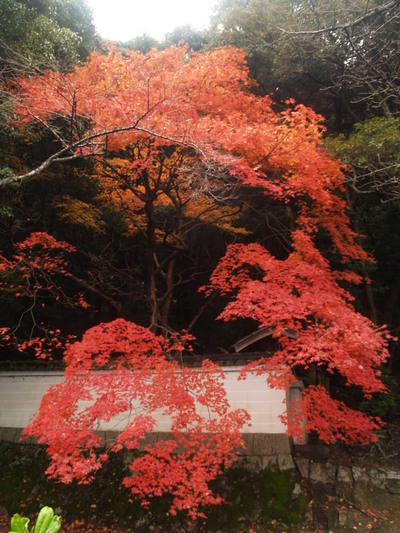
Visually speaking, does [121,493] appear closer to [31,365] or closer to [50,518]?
[31,365]

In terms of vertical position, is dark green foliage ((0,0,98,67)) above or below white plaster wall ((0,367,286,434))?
above

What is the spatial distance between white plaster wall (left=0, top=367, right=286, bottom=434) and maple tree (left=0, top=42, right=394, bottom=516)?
0.32 meters

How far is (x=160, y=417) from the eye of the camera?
779cm

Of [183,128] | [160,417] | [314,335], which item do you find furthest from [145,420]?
[183,128]

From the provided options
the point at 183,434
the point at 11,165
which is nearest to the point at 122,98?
the point at 11,165

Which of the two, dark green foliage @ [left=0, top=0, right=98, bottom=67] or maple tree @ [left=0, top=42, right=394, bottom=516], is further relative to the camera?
dark green foliage @ [left=0, top=0, right=98, bottom=67]

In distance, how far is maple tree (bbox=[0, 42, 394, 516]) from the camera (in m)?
6.14

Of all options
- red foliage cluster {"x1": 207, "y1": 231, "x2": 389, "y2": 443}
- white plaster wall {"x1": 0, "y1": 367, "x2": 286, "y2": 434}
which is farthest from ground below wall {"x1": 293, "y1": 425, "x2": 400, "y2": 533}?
white plaster wall {"x1": 0, "y1": 367, "x2": 286, "y2": 434}

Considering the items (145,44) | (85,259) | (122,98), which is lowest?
(85,259)

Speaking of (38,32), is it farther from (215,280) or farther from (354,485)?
(354,485)

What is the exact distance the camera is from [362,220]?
35.2 feet

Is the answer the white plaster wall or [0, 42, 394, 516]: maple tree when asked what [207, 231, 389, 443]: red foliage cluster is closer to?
[0, 42, 394, 516]: maple tree

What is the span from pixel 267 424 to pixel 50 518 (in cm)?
655

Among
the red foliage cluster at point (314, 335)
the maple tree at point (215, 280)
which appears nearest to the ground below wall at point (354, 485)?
the red foliage cluster at point (314, 335)
